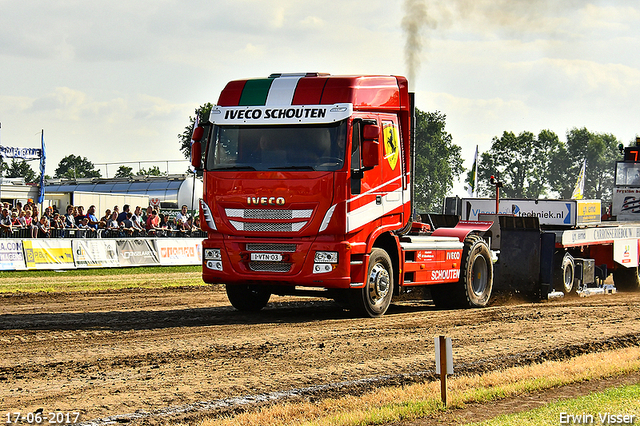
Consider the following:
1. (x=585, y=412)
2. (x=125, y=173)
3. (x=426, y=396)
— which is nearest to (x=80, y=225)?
(x=426, y=396)

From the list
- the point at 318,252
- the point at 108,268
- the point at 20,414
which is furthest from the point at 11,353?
the point at 108,268

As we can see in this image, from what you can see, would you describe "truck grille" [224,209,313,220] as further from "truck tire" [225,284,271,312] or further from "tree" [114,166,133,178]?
"tree" [114,166,133,178]

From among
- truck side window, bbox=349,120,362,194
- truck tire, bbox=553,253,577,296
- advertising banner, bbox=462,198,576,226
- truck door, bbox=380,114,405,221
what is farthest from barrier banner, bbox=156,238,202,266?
truck side window, bbox=349,120,362,194

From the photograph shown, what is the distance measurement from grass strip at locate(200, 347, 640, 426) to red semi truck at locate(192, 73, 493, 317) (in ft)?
13.0

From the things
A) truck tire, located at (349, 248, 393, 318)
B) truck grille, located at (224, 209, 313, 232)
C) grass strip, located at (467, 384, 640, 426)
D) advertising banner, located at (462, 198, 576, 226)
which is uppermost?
advertising banner, located at (462, 198, 576, 226)

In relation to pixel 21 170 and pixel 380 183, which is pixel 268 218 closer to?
Result: pixel 380 183

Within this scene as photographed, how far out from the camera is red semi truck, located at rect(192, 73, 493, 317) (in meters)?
11.2

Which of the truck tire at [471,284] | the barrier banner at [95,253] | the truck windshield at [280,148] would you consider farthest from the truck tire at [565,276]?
the barrier banner at [95,253]

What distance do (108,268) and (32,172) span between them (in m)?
116

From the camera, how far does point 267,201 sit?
1127 cm

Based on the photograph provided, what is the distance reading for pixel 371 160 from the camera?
1118cm

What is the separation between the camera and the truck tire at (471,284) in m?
14.2

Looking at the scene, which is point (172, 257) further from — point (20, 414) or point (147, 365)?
point (20, 414)

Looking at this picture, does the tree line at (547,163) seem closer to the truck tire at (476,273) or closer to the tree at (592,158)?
the tree at (592,158)
